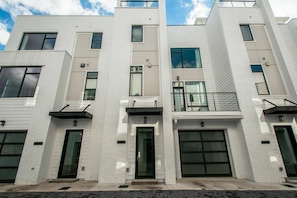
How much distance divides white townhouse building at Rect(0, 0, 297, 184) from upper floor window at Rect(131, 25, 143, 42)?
3.9 inches

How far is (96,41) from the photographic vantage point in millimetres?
9219

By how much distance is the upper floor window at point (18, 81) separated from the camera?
23.5 feet

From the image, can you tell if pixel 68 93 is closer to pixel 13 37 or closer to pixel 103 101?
pixel 103 101

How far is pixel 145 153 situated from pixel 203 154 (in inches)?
132

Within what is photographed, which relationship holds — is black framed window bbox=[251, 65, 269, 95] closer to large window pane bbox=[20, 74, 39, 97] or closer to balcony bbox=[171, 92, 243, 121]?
balcony bbox=[171, 92, 243, 121]

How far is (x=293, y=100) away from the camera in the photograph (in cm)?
707

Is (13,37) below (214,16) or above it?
below

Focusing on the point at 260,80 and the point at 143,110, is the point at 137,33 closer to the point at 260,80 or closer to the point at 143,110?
the point at 143,110

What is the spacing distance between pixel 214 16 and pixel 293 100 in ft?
24.1

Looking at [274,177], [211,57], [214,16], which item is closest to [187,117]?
[274,177]

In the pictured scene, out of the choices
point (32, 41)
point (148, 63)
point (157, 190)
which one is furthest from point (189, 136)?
point (32, 41)

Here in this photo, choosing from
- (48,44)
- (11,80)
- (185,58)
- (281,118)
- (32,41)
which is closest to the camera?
(281,118)

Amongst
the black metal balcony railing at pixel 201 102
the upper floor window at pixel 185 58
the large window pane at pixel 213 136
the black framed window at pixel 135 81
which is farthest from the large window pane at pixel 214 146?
the upper floor window at pixel 185 58

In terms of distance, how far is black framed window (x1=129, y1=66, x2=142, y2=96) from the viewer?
7446mm
